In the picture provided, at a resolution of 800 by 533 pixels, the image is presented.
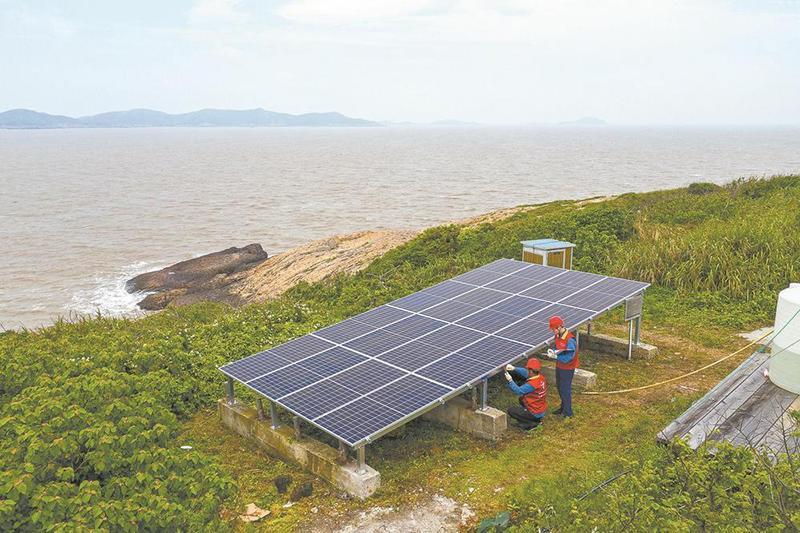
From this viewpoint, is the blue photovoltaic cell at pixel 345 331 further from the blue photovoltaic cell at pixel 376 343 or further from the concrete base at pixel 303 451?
the concrete base at pixel 303 451

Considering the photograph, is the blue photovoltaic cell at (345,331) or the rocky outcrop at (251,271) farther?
the rocky outcrop at (251,271)

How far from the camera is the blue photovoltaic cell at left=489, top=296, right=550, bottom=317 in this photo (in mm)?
12414

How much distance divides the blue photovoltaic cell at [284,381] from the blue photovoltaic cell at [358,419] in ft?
3.51

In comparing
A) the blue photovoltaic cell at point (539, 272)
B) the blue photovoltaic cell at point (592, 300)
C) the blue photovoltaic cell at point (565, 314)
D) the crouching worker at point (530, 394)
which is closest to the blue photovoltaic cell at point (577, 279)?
the blue photovoltaic cell at point (539, 272)

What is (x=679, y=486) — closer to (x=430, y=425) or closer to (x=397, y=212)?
(x=430, y=425)

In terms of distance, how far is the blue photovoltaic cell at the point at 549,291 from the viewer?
43.3ft

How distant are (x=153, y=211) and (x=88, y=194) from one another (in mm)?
19539

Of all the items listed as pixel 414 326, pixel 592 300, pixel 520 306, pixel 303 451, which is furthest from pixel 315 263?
pixel 303 451

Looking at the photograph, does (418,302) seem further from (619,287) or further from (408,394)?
(619,287)

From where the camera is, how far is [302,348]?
36.2ft

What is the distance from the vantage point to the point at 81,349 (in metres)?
13.2

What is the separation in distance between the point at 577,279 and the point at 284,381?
8009 millimetres

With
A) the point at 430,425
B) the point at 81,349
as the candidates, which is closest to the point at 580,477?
the point at 430,425

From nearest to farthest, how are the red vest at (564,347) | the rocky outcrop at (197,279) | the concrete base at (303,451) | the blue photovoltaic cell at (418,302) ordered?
the concrete base at (303,451), the red vest at (564,347), the blue photovoltaic cell at (418,302), the rocky outcrop at (197,279)
